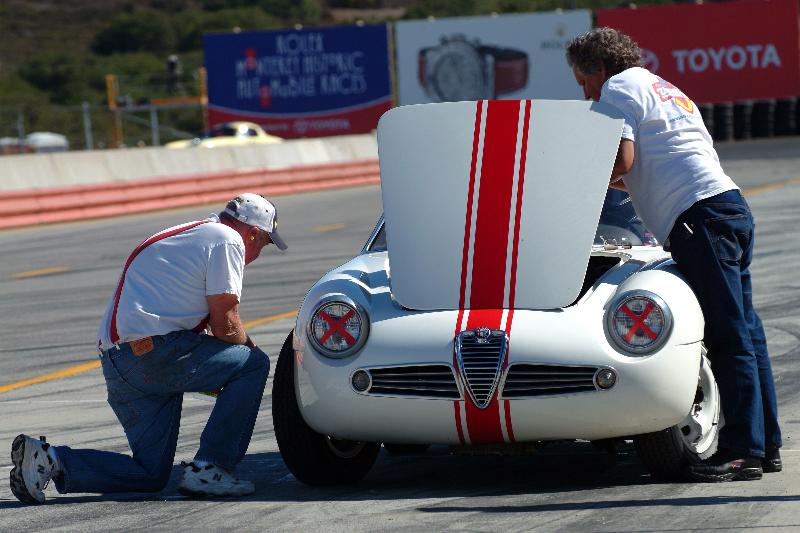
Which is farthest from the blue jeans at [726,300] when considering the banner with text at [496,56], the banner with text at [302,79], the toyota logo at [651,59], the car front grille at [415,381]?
the banner with text at [302,79]

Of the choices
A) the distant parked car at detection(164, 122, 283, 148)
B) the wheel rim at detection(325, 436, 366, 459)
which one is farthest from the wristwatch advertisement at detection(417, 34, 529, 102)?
the wheel rim at detection(325, 436, 366, 459)

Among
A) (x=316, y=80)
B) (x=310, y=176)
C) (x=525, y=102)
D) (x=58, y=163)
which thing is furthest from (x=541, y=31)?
(x=525, y=102)

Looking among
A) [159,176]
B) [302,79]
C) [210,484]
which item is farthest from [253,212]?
[302,79]

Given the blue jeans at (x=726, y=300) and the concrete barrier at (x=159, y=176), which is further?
the concrete barrier at (x=159, y=176)

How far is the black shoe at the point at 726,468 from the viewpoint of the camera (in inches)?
236

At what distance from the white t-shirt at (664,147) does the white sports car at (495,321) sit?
13 cm

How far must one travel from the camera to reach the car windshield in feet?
22.7

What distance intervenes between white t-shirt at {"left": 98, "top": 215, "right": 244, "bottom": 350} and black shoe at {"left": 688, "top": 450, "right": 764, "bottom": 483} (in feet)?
6.45

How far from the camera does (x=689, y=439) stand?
6.09 meters

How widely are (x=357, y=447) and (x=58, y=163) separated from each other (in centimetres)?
1881

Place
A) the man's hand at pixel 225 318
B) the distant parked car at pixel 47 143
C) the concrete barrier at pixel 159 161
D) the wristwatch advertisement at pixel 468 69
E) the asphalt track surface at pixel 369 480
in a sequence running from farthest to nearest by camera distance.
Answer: the wristwatch advertisement at pixel 468 69 → the distant parked car at pixel 47 143 → the concrete barrier at pixel 159 161 → the man's hand at pixel 225 318 → the asphalt track surface at pixel 369 480

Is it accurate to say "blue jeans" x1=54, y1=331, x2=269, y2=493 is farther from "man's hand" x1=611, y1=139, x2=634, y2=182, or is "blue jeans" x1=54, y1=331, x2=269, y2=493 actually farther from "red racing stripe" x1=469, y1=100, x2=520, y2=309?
"man's hand" x1=611, y1=139, x2=634, y2=182

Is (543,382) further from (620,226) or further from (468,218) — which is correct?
(620,226)

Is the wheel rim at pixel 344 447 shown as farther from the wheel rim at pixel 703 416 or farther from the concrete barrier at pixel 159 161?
the concrete barrier at pixel 159 161
